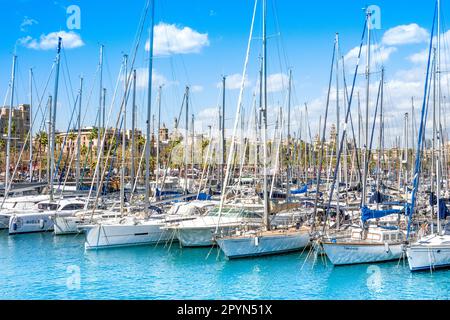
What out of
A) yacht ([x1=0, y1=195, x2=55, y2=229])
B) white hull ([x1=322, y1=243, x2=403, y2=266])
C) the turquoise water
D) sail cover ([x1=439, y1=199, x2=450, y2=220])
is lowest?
the turquoise water

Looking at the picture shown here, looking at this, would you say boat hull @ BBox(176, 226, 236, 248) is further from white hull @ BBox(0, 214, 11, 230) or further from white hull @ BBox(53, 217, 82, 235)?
white hull @ BBox(0, 214, 11, 230)

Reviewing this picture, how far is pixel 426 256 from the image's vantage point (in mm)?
23172

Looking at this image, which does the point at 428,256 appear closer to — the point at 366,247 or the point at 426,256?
the point at 426,256

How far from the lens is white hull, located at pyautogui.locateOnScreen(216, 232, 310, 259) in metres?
26.0

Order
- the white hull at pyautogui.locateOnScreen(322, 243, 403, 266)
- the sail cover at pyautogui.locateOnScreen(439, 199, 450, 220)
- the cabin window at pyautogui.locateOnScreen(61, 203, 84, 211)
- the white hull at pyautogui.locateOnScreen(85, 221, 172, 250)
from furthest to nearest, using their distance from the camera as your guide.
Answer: the cabin window at pyautogui.locateOnScreen(61, 203, 84, 211)
the white hull at pyautogui.locateOnScreen(85, 221, 172, 250)
the sail cover at pyautogui.locateOnScreen(439, 199, 450, 220)
the white hull at pyautogui.locateOnScreen(322, 243, 403, 266)

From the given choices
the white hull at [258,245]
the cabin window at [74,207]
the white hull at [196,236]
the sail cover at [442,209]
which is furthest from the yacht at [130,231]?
the sail cover at [442,209]

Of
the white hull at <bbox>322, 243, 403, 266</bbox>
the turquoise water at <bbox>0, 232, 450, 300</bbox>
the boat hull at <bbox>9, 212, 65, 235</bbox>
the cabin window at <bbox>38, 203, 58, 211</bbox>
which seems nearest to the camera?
the turquoise water at <bbox>0, 232, 450, 300</bbox>

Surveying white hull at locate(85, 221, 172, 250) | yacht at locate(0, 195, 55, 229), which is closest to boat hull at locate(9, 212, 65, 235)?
yacht at locate(0, 195, 55, 229)

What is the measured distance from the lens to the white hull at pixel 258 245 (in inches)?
1024

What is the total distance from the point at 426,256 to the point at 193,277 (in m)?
10.5

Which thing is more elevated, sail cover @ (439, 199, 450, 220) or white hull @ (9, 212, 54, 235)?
sail cover @ (439, 199, 450, 220)

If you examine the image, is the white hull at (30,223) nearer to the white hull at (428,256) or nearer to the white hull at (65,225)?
the white hull at (65,225)

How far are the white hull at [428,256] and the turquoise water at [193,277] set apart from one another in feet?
1.30
